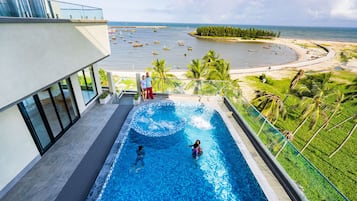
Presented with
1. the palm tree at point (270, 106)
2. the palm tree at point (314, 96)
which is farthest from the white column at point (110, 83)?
the palm tree at point (314, 96)

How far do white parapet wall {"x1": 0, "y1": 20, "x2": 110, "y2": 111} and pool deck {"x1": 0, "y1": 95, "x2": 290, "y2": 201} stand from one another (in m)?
2.92

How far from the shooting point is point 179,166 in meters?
7.43

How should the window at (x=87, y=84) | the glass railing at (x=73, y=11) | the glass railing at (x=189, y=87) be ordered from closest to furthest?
the glass railing at (x=73, y=11)
the window at (x=87, y=84)
the glass railing at (x=189, y=87)

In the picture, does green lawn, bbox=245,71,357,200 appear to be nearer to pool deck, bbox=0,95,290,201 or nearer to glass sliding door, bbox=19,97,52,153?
pool deck, bbox=0,95,290,201

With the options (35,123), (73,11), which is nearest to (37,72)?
(35,123)

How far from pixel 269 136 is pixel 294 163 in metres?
1.37

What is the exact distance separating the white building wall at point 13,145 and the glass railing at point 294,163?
9.14m

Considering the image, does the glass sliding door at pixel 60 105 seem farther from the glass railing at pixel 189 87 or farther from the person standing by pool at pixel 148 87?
the person standing by pool at pixel 148 87

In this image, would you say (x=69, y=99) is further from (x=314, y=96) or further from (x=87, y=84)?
(x=314, y=96)

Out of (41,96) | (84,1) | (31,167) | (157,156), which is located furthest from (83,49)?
(157,156)

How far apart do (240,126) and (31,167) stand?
9104 millimetres

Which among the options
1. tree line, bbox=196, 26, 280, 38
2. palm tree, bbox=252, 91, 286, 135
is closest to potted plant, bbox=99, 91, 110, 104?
palm tree, bbox=252, 91, 286, 135

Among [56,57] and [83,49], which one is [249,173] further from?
[83,49]

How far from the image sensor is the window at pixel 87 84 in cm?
1006
